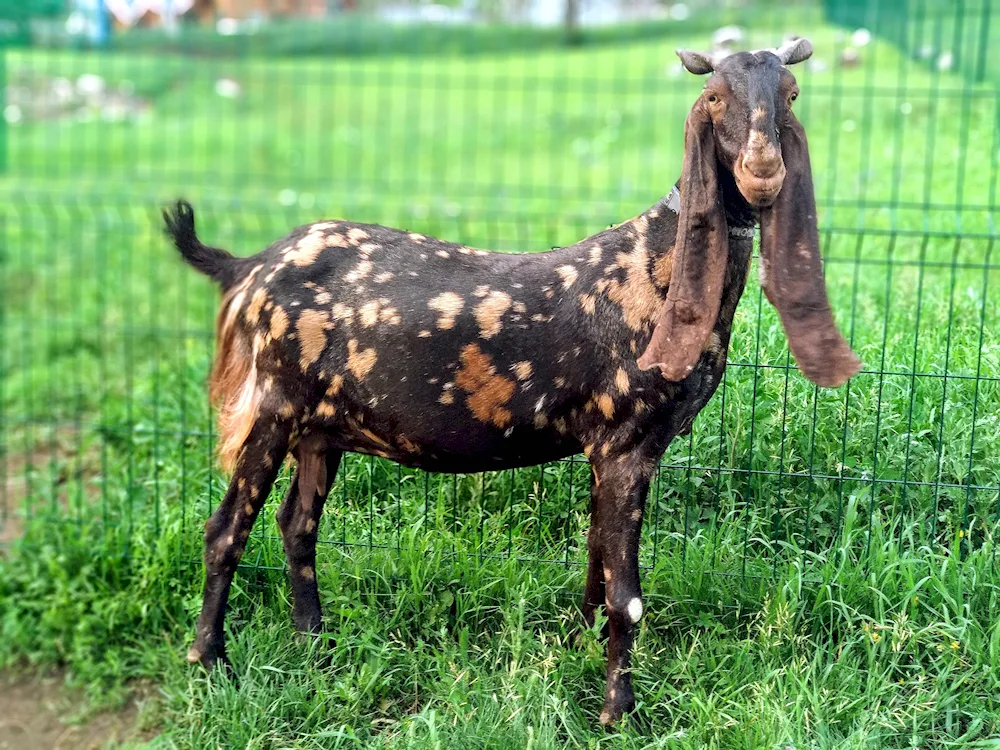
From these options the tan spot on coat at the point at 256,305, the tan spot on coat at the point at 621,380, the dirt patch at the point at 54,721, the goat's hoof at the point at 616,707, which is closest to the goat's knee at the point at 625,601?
the goat's hoof at the point at 616,707

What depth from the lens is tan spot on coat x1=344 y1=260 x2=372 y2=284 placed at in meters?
4.34

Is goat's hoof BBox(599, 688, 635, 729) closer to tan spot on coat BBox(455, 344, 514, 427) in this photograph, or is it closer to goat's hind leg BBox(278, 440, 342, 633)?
tan spot on coat BBox(455, 344, 514, 427)

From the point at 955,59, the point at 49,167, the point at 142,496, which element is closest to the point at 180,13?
the point at 49,167

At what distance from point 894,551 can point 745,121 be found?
2022 mm

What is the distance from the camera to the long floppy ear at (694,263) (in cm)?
367

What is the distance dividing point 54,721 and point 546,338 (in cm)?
329

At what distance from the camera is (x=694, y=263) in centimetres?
371

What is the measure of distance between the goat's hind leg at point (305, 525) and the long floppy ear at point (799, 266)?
6.39 feet

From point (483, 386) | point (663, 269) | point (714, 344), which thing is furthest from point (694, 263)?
point (483, 386)

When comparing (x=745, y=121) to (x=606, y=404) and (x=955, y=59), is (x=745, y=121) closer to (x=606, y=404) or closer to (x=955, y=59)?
(x=606, y=404)

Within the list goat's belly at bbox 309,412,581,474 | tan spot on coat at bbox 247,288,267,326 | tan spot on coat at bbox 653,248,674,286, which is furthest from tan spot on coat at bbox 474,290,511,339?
tan spot on coat at bbox 247,288,267,326

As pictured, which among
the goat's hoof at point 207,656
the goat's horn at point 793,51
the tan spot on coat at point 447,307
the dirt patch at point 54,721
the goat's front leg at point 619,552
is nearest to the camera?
the goat's horn at point 793,51

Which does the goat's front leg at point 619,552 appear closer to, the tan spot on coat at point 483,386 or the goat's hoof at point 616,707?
the goat's hoof at point 616,707

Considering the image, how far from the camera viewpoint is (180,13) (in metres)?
17.2
